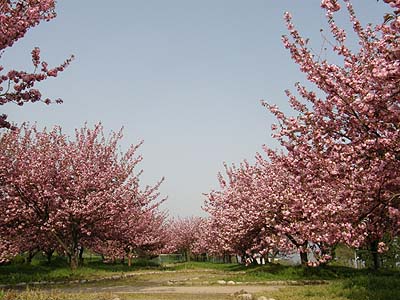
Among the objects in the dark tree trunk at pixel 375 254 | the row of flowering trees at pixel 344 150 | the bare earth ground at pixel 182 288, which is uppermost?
the row of flowering trees at pixel 344 150

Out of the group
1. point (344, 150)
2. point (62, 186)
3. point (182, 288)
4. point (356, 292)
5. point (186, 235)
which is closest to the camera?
point (344, 150)

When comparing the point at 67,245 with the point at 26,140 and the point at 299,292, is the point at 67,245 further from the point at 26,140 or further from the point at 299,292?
the point at 299,292

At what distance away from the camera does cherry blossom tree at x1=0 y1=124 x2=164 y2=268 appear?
931 inches

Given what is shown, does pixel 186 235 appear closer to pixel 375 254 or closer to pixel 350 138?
pixel 375 254

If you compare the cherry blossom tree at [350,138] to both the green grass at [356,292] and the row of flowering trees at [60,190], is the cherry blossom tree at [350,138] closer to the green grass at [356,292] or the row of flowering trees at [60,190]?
the green grass at [356,292]

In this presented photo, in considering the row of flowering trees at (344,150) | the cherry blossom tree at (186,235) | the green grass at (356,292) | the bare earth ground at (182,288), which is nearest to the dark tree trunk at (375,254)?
the bare earth ground at (182,288)

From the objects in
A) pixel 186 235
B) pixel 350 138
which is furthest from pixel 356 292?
pixel 186 235

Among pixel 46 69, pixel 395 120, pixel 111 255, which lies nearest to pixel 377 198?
pixel 395 120

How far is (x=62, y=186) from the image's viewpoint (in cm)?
2444

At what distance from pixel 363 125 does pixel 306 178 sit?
2280 mm

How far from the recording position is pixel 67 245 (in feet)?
90.3

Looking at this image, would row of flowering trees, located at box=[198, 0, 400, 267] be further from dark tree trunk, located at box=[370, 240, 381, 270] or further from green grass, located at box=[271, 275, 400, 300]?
dark tree trunk, located at box=[370, 240, 381, 270]

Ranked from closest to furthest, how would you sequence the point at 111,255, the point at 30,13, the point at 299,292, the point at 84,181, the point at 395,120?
the point at 395,120 → the point at 30,13 → the point at 299,292 → the point at 84,181 → the point at 111,255

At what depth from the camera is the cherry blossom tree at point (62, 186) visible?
2364cm
